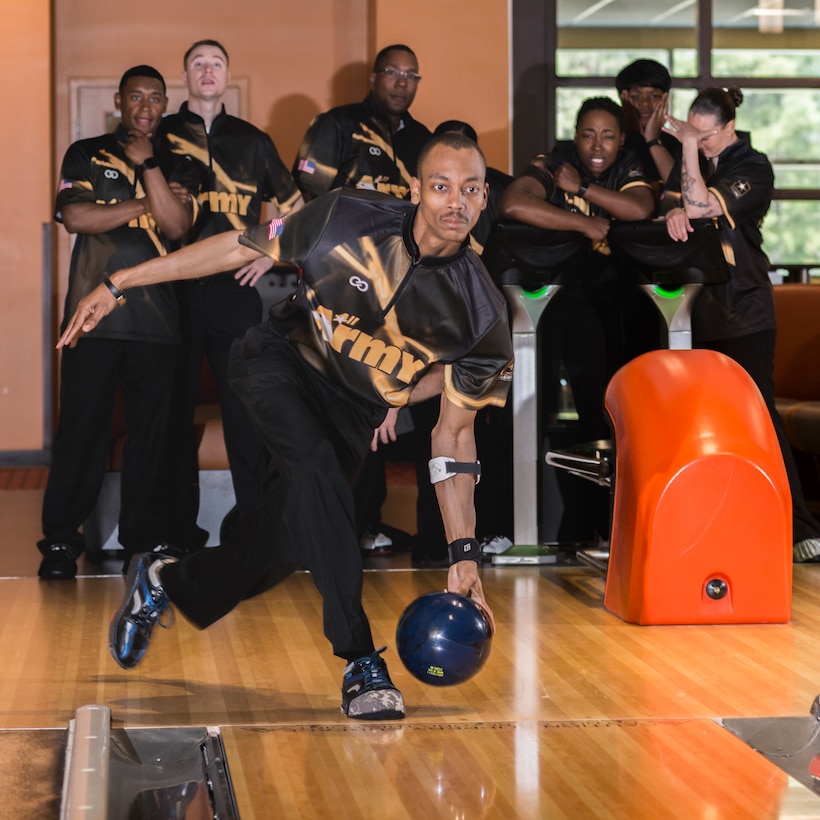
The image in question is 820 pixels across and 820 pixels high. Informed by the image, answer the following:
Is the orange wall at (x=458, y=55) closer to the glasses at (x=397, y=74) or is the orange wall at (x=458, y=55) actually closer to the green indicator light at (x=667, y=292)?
the glasses at (x=397, y=74)

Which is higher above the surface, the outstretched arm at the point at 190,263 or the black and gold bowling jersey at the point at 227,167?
the black and gold bowling jersey at the point at 227,167

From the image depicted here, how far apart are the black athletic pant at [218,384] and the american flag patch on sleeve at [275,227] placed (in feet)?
5.47

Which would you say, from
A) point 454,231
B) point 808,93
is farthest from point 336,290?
point 808,93

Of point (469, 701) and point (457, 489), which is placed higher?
point (457, 489)

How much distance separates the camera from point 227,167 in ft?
16.9

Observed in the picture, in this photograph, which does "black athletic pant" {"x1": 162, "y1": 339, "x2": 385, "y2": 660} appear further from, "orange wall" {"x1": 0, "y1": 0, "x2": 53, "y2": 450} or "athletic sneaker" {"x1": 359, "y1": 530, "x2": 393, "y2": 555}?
"orange wall" {"x1": 0, "y1": 0, "x2": 53, "y2": 450}

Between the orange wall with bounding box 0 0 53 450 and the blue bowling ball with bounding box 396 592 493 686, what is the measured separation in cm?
552

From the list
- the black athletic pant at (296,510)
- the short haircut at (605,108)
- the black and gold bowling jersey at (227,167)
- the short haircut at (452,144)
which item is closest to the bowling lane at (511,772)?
the black athletic pant at (296,510)

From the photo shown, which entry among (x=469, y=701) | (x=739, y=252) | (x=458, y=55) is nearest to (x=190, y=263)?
(x=469, y=701)

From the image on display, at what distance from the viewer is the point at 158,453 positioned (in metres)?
4.98

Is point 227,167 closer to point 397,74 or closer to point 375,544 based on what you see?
point 397,74

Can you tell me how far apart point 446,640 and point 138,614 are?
1.02 metres

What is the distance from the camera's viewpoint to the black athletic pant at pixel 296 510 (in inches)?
125

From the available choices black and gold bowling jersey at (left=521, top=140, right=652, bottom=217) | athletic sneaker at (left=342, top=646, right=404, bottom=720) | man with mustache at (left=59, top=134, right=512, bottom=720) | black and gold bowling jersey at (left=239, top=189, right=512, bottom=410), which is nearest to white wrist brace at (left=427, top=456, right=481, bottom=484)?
man with mustache at (left=59, top=134, right=512, bottom=720)
